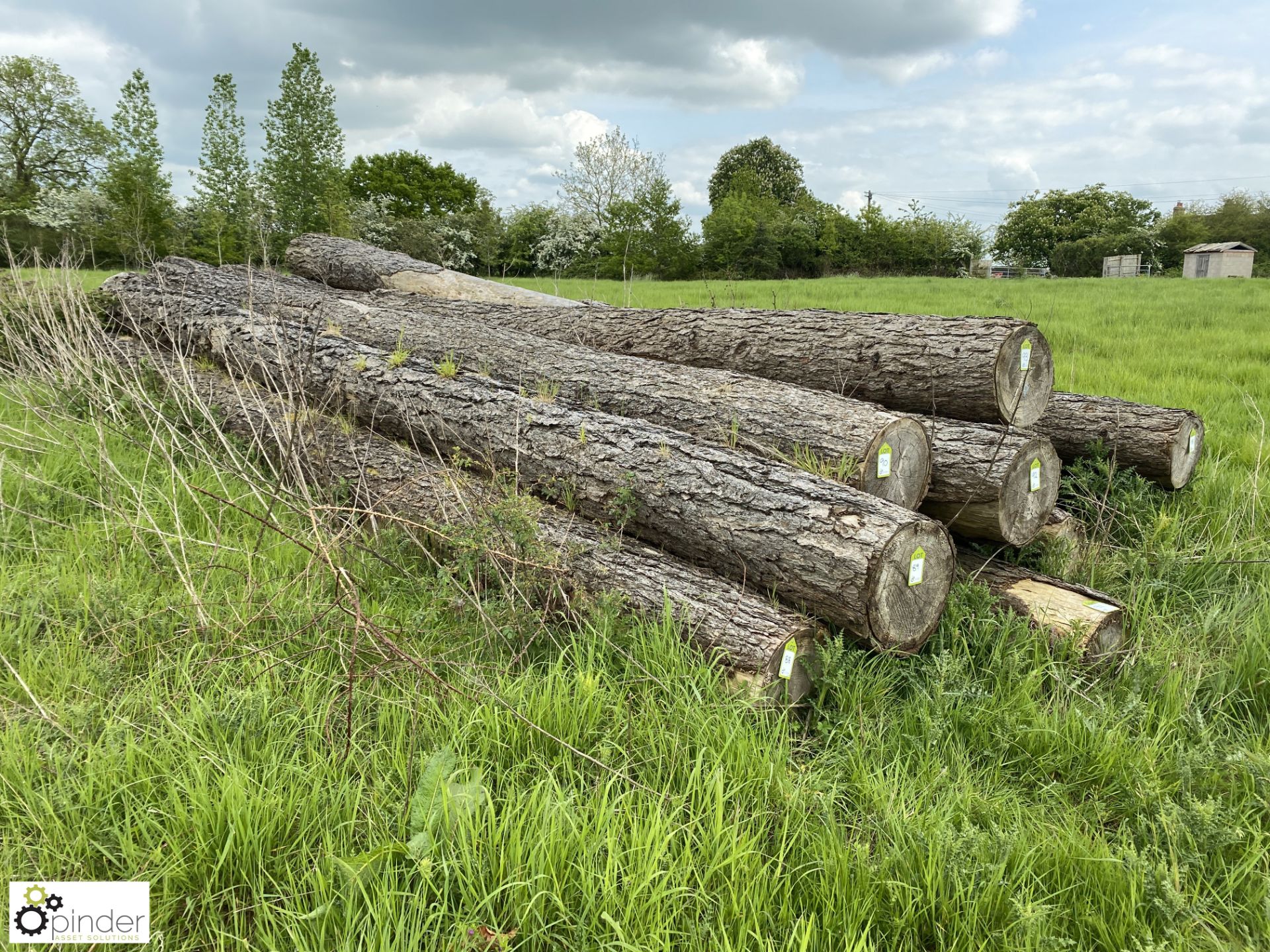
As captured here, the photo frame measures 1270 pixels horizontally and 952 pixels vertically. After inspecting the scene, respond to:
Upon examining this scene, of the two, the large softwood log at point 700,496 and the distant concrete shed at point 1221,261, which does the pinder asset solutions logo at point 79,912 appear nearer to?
the large softwood log at point 700,496

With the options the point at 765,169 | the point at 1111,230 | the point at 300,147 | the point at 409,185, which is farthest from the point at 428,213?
the point at 1111,230

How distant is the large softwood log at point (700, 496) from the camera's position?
2.73 metres

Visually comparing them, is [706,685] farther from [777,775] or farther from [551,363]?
[551,363]

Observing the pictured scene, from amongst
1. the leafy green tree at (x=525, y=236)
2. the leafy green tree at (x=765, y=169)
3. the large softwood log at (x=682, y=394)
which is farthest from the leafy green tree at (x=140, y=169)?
the leafy green tree at (x=765, y=169)

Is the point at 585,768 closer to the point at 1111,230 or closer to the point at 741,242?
the point at 741,242

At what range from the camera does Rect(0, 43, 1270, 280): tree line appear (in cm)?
2734

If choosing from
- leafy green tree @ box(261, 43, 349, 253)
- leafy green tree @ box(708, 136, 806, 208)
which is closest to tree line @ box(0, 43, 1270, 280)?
leafy green tree @ box(261, 43, 349, 253)

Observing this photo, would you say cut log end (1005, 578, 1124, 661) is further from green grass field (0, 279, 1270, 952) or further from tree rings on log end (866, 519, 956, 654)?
tree rings on log end (866, 519, 956, 654)

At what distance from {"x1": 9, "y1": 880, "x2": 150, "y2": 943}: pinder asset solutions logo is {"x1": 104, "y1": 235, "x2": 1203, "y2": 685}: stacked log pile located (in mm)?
1660

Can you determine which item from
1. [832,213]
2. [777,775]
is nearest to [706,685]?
[777,775]

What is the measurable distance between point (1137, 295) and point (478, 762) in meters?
18.5

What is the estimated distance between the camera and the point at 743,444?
3.75 metres

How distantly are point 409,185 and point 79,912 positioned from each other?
51104mm

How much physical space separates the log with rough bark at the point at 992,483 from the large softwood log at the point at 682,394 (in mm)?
152
